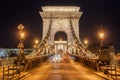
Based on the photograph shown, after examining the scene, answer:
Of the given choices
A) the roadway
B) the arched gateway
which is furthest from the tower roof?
the roadway

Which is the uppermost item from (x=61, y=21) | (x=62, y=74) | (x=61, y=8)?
(x=61, y=8)

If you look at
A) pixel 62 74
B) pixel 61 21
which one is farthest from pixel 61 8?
pixel 62 74

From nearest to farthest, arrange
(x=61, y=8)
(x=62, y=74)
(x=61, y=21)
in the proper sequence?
(x=62, y=74) < (x=61, y=21) < (x=61, y=8)

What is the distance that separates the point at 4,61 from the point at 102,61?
35.9ft

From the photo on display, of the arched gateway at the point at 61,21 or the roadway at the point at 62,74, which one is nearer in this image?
the roadway at the point at 62,74

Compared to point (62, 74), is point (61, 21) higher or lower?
higher

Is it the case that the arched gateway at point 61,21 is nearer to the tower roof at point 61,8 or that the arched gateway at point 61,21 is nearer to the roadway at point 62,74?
the tower roof at point 61,8

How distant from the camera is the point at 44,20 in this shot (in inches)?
4437

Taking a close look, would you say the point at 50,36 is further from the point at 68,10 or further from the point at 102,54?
the point at 102,54

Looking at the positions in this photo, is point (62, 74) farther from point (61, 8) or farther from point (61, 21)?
point (61, 8)

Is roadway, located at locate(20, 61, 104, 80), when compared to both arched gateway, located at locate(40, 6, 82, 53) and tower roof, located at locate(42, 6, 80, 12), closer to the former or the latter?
arched gateway, located at locate(40, 6, 82, 53)

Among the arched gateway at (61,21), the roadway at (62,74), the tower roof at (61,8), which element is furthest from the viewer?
the tower roof at (61,8)

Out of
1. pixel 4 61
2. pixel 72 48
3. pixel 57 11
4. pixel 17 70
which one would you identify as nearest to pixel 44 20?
pixel 57 11

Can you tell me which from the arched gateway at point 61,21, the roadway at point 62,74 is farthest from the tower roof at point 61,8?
the roadway at point 62,74
